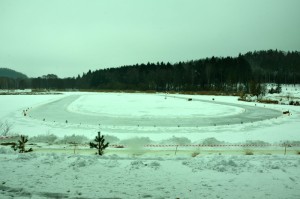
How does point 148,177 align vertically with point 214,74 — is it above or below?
below

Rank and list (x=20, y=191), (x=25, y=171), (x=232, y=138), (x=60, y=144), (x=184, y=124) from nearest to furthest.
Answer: (x=20, y=191), (x=25, y=171), (x=60, y=144), (x=232, y=138), (x=184, y=124)

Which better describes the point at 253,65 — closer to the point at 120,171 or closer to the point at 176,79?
the point at 176,79

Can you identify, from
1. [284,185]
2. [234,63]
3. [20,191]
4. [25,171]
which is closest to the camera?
[20,191]

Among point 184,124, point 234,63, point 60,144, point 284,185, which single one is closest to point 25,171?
point 284,185

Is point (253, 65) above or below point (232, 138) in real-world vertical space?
above

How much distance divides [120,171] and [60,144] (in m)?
10.9

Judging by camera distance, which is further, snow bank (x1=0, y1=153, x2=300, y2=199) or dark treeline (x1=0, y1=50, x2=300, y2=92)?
dark treeline (x1=0, y1=50, x2=300, y2=92)

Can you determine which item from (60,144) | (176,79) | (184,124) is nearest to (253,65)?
(176,79)

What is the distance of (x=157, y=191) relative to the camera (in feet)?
26.5

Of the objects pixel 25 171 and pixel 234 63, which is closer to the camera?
pixel 25 171

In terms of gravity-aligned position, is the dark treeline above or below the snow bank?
above

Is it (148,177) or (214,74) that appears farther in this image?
(214,74)

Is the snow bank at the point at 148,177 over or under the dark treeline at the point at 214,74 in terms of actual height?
under

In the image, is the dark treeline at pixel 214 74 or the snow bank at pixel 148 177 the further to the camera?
the dark treeline at pixel 214 74
